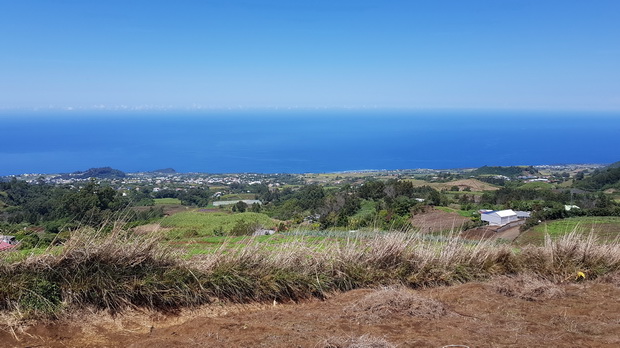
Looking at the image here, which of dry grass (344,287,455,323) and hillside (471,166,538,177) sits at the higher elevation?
dry grass (344,287,455,323)

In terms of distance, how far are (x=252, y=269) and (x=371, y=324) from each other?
160 cm

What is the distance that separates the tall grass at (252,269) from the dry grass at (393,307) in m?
0.86

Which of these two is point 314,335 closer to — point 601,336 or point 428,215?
point 601,336

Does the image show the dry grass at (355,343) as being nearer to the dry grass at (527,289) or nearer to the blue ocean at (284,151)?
the dry grass at (527,289)

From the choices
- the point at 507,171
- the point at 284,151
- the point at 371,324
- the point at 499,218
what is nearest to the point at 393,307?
the point at 371,324

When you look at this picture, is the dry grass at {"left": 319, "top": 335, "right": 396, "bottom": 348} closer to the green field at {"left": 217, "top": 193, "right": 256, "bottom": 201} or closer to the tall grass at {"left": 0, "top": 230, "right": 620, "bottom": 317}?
the tall grass at {"left": 0, "top": 230, "right": 620, "bottom": 317}

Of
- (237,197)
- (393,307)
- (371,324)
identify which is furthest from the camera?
(237,197)

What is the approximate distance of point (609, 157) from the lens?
11244cm

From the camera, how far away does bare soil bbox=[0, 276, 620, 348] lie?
374 centimetres

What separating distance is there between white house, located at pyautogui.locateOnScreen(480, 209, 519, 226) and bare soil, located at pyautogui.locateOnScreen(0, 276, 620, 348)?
18.0 meters

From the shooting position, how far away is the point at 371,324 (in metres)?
4.34

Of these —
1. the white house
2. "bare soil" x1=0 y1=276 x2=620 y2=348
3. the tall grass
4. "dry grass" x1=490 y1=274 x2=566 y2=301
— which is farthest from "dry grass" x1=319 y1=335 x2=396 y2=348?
the white house

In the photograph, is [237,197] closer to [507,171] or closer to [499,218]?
[499,218]

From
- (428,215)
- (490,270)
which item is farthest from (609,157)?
(490,270)
